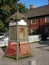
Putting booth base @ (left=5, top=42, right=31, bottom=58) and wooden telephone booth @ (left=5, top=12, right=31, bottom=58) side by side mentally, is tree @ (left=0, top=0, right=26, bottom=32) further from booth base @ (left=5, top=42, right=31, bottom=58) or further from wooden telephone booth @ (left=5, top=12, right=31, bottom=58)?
booth base @ (left=5, top=42, right=31, bottom=58)

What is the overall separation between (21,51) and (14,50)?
49cm

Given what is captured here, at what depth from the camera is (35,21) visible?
44.8 m

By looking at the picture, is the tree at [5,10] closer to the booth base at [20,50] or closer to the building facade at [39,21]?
the building facade at [39,21]

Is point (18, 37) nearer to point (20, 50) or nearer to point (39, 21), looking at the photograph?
point (20, 50)

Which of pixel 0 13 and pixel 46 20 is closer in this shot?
pixel 0 13

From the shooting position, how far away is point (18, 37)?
13258 mm

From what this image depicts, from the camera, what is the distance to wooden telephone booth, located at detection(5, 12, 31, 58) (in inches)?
518

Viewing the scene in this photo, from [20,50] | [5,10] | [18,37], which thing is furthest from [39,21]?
[20,50]

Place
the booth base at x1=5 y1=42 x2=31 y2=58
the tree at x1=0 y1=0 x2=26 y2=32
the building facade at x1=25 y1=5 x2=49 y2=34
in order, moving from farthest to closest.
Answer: the building facade at x1=25 y1=5 x2=49 y2=34 → the tree at x1=0 y1=0 x2=26 y2=32 → the booth base at x1=5 y1=42 x2=31 y2=58

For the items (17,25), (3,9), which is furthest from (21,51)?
(3,9)

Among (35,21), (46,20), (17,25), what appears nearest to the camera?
(17,25)

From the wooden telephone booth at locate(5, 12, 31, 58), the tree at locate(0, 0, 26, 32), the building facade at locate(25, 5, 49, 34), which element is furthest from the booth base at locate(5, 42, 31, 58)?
the building facade at locate(25, 5, 49, 34)

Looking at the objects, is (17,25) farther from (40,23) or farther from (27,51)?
(40,23)

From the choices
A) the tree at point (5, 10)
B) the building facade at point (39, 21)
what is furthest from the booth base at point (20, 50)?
the building facade at point (39, 21)
